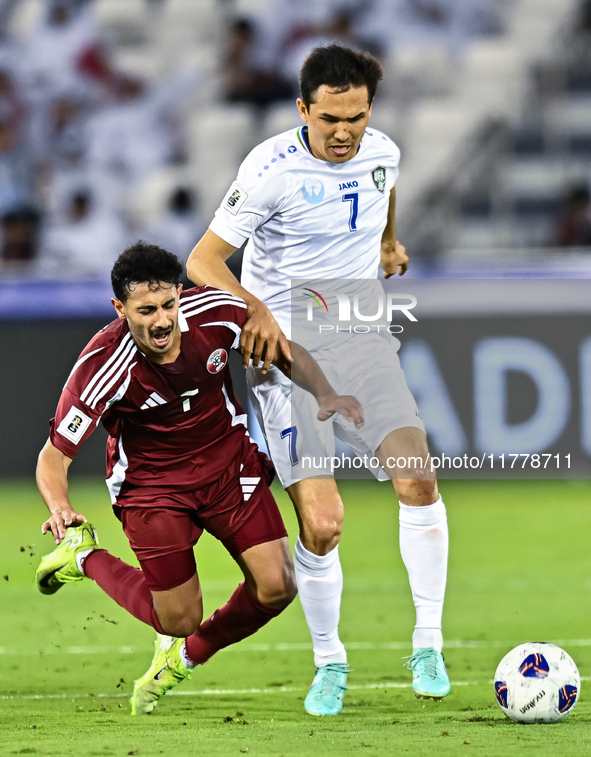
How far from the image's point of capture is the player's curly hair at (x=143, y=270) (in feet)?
14.4

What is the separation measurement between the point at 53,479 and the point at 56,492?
0.26 ft

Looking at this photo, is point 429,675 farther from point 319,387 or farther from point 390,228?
point 390,228

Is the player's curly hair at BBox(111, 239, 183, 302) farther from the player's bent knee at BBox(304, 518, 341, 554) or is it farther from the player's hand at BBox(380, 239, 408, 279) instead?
the player's hand at BBox(380, 239, 408, 279)

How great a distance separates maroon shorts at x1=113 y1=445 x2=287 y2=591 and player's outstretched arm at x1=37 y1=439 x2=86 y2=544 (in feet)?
1.59

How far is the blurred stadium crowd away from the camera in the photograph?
11.4m

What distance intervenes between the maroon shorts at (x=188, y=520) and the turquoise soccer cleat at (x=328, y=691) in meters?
0.57

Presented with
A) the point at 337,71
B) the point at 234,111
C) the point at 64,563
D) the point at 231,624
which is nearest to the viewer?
the point at 337,71

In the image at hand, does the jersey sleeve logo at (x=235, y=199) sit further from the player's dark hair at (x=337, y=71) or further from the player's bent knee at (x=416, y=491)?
the player's bent knee at (x=416, y=491)

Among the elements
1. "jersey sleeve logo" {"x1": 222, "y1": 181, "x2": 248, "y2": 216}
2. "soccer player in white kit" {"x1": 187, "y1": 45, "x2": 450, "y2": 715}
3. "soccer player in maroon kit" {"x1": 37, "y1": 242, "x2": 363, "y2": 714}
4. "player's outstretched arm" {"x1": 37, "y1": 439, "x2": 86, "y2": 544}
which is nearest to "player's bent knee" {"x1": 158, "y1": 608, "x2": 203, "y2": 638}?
"soccer player in maroon kit" {"x1": 37, "y1": 242, "x2": 363, "y2": 714}

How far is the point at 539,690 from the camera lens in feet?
13.5

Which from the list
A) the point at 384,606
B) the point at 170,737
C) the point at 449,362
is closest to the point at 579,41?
the point at 449,362

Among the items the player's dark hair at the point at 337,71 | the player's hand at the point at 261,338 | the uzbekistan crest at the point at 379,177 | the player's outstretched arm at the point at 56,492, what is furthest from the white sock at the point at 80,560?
the player's dark hair at the point at 337,71

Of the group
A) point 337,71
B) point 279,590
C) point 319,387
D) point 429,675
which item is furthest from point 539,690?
point 337,71

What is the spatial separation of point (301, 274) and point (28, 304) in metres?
5.91
